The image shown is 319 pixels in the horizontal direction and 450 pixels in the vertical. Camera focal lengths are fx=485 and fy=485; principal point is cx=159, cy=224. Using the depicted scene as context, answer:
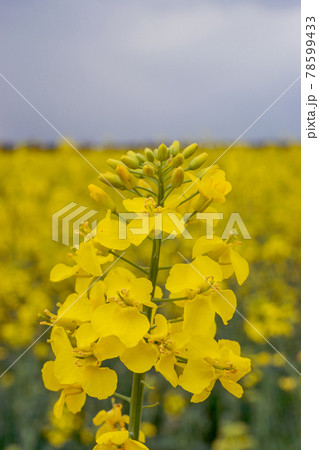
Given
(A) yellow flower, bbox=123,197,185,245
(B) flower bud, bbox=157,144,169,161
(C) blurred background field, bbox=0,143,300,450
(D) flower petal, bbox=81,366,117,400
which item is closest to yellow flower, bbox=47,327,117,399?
(D) flower petal, bbox=81,366,117,400

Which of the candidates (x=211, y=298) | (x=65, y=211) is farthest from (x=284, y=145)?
(x=211, y=298)

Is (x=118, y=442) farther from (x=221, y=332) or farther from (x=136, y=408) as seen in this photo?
(x=221, y=332)

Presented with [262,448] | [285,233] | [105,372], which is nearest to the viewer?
[105,372]

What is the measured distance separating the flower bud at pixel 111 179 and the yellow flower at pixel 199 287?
1.11 feet

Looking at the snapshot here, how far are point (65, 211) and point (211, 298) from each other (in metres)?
5.59

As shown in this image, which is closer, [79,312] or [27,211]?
[79,312]

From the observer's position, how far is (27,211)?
21.1 feet

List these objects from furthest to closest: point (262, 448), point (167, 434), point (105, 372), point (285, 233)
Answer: point (285, 233) → point (167, 434) → point (262, 448) → point (105, 372)

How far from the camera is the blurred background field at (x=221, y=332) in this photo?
320cm

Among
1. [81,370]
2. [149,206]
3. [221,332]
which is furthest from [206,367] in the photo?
[221,332]

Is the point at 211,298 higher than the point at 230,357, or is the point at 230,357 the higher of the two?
the point at 211,298
